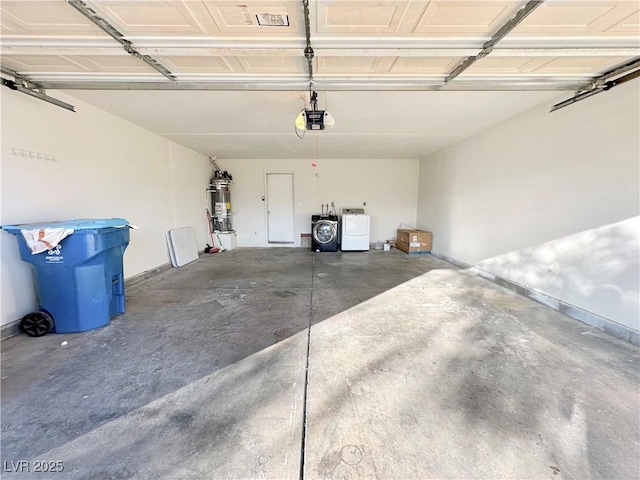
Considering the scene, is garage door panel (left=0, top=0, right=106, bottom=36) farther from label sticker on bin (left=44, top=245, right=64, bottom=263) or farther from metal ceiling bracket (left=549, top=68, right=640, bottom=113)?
metal ceiling bracket (left=549, top=68, right=640, bottom=113)

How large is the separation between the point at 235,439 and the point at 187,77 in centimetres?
287

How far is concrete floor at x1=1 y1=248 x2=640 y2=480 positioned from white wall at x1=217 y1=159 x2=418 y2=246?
168 inches

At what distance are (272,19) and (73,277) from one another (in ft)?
8.77

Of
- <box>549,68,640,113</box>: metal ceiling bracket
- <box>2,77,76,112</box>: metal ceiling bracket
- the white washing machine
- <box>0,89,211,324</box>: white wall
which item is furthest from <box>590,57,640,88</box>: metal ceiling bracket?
<box>0,89,211,324</box>: white wall

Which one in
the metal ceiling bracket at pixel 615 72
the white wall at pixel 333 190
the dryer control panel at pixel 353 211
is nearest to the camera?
the metal ceiling bracket at pixel 615 72

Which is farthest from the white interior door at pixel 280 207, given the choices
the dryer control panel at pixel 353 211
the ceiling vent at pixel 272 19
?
the ceiling vent at pixel 272 19

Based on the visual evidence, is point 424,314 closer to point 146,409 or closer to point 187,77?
point 146,409

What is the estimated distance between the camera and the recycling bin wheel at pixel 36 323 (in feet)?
7.52

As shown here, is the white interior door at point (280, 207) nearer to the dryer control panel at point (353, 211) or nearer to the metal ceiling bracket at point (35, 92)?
the dryer control panel at point (353, 211)

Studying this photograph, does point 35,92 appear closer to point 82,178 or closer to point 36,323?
point 82,178

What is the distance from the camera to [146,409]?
1507 millimetres

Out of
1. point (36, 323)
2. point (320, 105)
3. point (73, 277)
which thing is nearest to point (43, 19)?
point (73, 277)

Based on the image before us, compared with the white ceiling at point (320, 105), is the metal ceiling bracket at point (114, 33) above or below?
below

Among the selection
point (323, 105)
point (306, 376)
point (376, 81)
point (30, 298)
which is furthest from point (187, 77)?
point (306, 376)
